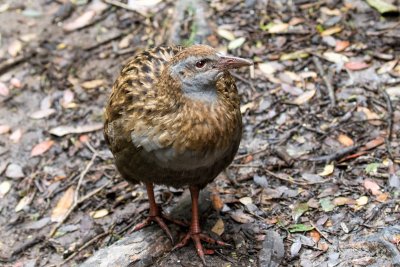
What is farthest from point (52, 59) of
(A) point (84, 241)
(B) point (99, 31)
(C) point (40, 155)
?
(A) point (84, 241)

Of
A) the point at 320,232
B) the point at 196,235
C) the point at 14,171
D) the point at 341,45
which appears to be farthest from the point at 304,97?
the point at 14,171

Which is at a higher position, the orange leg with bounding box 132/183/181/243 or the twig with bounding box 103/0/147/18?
the twig with bounding box 103/0/147/18

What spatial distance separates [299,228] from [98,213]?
186 cm

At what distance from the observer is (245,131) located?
5.97 metres

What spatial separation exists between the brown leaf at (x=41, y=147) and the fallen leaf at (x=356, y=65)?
315cm

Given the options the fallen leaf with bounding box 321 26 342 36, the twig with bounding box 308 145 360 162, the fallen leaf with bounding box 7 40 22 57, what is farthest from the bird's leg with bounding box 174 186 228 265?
the fallen leaf with bounding box 7 40 22 57

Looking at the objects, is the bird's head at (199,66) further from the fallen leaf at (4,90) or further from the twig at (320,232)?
the fallen leaf at (4,90)

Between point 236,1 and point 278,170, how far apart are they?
9.09 ft

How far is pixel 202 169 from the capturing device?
14.2 ft

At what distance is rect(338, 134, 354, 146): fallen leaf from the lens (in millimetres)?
5512

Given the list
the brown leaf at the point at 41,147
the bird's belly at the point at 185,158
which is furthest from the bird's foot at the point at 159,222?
the brown leaf at the point at 41,147

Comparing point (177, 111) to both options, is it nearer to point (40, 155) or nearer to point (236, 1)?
point (40, 155)

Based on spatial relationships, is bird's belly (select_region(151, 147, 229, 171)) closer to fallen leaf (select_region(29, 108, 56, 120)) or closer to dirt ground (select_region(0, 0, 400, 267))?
dirt ground (select_region(0, 0, 400, 267))

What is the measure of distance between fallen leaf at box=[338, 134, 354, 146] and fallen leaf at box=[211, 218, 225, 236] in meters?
1.35
